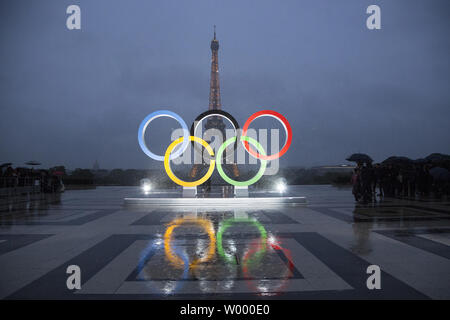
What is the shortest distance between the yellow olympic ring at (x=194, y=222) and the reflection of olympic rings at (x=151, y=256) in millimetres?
116

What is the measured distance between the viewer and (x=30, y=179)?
27.9 metres

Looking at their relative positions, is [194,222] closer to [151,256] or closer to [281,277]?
[151,256]

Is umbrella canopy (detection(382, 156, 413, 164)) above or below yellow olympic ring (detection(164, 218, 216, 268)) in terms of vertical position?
above

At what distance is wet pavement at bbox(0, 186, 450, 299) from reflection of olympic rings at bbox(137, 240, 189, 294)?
19 millimetres

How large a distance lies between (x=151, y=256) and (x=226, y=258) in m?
1.68

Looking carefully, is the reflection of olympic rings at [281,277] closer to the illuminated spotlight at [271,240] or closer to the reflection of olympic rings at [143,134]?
the illuminated spotlight at [271,240]

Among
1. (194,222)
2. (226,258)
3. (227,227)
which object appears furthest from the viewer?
(194,222)

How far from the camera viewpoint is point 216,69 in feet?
227

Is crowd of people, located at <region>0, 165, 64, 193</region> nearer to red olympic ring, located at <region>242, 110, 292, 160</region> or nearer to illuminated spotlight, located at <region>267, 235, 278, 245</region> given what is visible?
red olympic ring, located at <region>242, 110, 292, 160</region>

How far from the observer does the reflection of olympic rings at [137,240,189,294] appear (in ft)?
17.0

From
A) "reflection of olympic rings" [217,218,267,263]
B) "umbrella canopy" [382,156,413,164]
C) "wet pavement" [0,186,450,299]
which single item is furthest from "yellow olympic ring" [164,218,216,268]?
"umbrella canopy" [382,156,413,164]

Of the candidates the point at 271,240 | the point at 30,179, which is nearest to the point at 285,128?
the point at 271,240

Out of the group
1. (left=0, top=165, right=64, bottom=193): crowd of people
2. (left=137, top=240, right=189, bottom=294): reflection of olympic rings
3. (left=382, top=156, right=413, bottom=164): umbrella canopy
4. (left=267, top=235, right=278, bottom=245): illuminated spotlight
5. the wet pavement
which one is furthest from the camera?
(left=382, top=156, right=413, bottom=164): umbrella canopy
